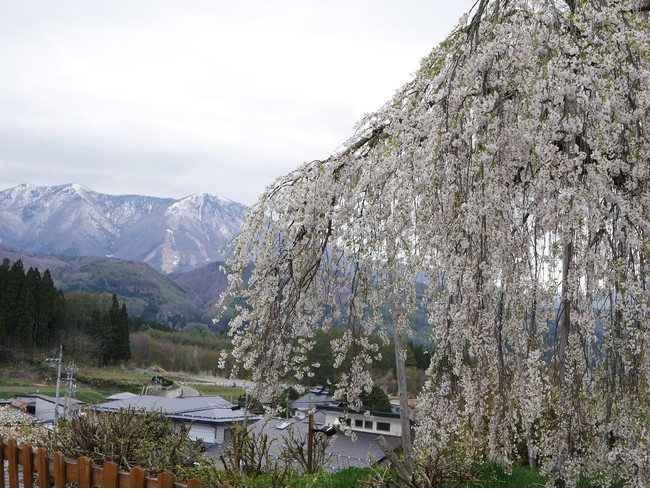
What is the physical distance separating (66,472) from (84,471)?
299 mm

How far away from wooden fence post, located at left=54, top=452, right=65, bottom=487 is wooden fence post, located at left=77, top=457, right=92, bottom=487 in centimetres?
21

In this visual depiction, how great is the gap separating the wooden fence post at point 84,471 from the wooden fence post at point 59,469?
0.21 m

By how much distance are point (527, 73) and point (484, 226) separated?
928 mm

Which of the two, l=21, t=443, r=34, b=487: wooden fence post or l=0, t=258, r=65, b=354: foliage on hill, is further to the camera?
l=0, t=258, r=65, b=354: foliage on hill

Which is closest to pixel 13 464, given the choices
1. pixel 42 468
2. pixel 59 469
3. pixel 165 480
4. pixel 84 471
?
pixel 42 468

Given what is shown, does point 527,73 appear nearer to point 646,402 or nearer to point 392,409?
point 646,402

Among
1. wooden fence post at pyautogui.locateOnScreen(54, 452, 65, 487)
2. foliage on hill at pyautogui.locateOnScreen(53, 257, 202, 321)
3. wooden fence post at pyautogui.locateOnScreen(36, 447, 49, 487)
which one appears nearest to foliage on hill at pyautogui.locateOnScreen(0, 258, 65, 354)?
wooden fence post at pyautogui.locateOnScreen(36, 447, 49, 487)

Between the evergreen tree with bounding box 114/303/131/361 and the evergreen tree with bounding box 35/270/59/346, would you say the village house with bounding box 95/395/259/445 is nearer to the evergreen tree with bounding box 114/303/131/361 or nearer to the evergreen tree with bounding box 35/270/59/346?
the evergreen tree with bounding box 35/270/59/346

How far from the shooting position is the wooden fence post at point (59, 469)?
3893 mm

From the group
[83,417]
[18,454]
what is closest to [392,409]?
[83,417]

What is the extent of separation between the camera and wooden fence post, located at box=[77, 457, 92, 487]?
367 centimetres

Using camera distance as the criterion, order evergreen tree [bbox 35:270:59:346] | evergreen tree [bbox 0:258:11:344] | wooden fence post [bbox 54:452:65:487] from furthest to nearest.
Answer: evergreen tree [bbox 35:270:59:346] → evergreen tree [bbox 0:258:11:344] → wooden fence post [bbox 54:452:65:487]

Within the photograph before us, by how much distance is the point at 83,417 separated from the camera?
600 centimetres

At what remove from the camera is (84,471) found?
3707mm
